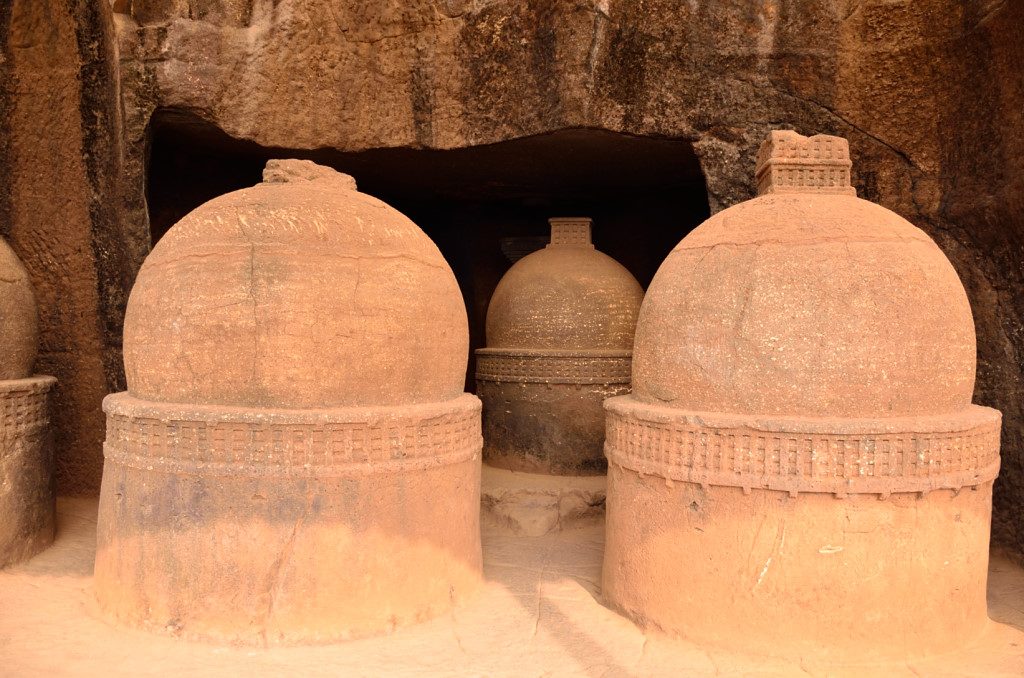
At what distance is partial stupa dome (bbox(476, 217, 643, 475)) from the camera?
21.2ft

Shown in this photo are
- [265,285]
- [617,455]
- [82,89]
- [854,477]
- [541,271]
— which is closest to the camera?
[854,477]

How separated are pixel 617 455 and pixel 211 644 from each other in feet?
6.87

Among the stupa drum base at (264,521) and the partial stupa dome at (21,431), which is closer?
the stupa drum base at (264,521)

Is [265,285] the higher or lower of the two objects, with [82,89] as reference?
lower

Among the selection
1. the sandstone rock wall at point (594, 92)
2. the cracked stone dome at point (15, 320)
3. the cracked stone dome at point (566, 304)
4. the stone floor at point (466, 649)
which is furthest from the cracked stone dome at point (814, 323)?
the cracked stone dome at point (15, 320)

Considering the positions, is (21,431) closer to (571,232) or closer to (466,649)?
(466,649)

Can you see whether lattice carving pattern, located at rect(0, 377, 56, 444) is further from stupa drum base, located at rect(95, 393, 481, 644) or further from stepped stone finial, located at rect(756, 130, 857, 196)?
stepped stone finial, located at rect(756, 130, 857, 196)

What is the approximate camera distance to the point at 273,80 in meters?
6.07

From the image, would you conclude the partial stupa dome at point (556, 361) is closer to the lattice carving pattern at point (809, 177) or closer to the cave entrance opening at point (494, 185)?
the cave entrance opening at point (494, 185)

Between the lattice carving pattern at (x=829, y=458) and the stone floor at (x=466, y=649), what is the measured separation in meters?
0.78

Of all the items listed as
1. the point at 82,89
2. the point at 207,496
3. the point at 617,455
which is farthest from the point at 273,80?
the point at 617,455

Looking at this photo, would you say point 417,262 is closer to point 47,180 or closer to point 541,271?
point 541,271

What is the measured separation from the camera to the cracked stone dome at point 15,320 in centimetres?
481

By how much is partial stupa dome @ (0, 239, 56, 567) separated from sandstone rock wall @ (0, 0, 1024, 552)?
121cm
